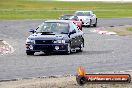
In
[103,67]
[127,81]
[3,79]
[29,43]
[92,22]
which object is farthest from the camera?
[92,22]

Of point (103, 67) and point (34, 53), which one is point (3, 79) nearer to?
point (103, 67)

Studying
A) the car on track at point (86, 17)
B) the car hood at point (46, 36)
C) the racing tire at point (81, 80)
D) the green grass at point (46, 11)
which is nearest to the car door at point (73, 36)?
the car hood at point (46, 36)

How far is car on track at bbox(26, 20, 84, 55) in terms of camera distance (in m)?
23.3

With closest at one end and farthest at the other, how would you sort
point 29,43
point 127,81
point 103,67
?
point 127,81
point 103,67
point 29,43

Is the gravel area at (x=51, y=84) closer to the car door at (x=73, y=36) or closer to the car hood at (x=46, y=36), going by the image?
the car hood at (x=46, y=36)

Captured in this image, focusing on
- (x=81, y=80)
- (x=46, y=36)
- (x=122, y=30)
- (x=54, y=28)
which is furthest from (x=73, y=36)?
(x=122, y=30)

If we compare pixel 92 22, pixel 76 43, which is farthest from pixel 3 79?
pixel 92 22

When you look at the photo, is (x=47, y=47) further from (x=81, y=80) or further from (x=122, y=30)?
(x=122, y=30)

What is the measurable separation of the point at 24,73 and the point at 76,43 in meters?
8.68

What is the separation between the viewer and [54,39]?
23438mm

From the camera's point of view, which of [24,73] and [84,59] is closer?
[24,73]

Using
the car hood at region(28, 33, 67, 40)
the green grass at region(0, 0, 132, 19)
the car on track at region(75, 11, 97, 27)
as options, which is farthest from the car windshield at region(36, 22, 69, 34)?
the green grass at region(0, 0, 132, 19)

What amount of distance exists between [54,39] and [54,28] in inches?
39.5

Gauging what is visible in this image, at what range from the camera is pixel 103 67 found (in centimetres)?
1825
